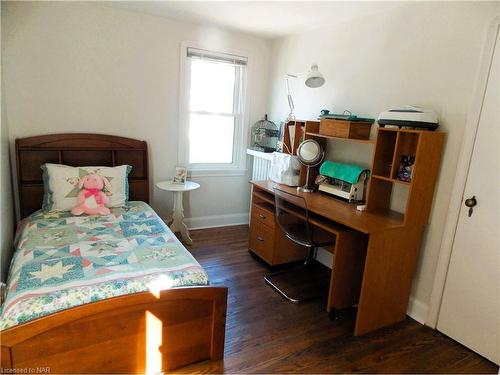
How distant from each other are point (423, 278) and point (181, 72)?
294 centimetres

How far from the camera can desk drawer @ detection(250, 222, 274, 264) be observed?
A: 2.91 metres

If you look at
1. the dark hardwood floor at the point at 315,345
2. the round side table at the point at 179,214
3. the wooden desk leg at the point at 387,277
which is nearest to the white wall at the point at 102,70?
the round side table at the point at 179,214

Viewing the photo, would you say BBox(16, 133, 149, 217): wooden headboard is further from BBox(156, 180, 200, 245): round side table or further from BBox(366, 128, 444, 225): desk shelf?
Answer: BBox(366, 128, 444, 225): desk shelf

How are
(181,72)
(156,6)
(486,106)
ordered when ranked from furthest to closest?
1. (181,72)
2. (156,6)
3. (486,106)

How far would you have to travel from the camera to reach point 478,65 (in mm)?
1971

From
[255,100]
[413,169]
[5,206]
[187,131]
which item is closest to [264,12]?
[255,100]

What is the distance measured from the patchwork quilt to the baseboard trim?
126cm

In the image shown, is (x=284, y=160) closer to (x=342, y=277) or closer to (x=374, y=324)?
(x=342, y=277)

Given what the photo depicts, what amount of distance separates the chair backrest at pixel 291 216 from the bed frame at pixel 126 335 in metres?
0.90

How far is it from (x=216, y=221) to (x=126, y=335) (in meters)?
2.43

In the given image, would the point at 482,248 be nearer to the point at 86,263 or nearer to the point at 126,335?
the point at 126,335

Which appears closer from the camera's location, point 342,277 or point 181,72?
point 342,277

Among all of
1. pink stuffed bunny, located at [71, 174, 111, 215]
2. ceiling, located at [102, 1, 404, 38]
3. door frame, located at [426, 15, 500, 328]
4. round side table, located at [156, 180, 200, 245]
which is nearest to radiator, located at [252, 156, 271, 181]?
round side table, located at [156, 180, 200, 245]

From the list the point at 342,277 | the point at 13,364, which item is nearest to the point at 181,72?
the point at 342,277
